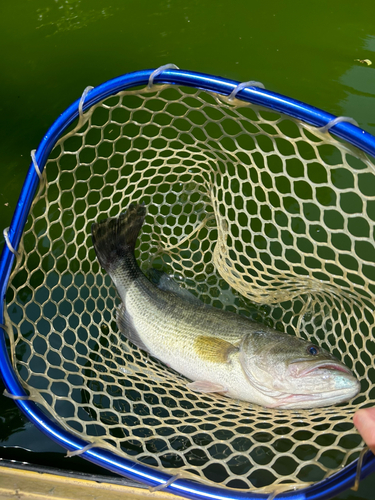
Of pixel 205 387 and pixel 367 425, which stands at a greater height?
pixel 367 425

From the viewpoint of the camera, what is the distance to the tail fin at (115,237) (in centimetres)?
287

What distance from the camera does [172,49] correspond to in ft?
15.8

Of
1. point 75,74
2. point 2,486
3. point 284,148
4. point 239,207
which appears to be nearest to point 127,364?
point 2,486

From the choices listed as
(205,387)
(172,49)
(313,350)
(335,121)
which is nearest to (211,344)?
(205,387)

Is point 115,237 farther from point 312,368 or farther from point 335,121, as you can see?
point 335,121

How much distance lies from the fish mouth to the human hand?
82cm

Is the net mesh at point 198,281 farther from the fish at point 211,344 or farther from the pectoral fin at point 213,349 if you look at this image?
the pectoral fin at point 213,349

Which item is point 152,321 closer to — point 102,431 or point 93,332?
point 93,332

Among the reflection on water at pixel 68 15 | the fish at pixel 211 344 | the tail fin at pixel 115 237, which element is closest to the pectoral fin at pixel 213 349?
the fish at pixel 211 344

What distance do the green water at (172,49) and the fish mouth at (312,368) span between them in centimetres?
280

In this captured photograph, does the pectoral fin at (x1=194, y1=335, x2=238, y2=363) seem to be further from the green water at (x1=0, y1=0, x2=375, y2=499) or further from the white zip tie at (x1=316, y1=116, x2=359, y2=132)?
the green water at (x1=0, y1=0, x2=375, y2=499)

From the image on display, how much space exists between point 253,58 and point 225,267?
113 inches

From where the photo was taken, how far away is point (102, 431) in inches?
109

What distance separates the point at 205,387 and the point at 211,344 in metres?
0.26
